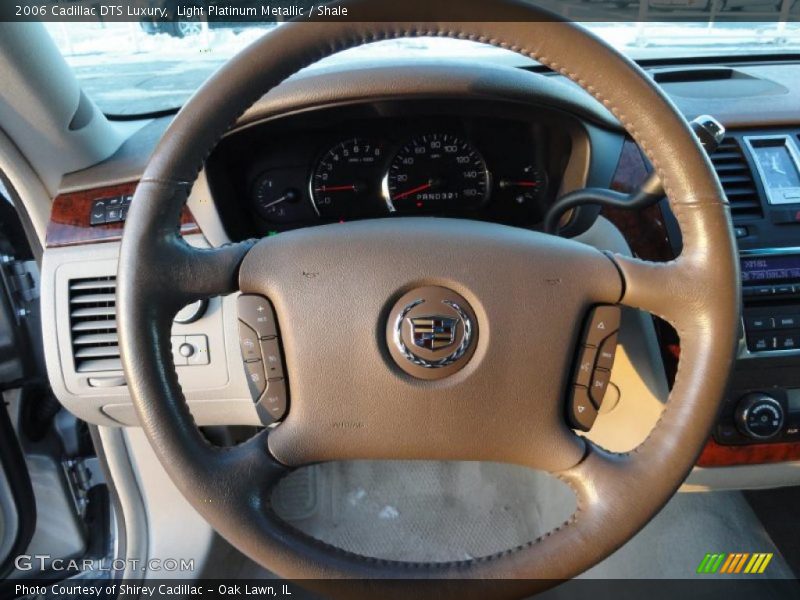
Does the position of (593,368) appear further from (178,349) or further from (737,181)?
(178,349)

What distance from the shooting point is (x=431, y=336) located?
883 mm

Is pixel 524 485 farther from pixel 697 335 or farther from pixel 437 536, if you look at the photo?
pixel 697 335

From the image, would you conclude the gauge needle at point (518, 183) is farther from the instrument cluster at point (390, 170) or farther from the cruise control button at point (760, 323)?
the cruise control button at point (760, 323)

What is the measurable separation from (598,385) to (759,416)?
54cm

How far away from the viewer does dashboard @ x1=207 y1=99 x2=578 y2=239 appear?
1.30 m

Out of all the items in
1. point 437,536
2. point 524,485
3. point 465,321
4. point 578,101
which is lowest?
point 437,536

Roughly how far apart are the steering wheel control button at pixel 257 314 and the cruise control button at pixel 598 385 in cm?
48

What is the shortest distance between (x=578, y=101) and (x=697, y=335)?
0.57 m

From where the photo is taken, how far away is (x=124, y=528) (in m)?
1.66

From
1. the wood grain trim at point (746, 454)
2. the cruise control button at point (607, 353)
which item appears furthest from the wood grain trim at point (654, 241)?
the cruise control button at point (607, 353)

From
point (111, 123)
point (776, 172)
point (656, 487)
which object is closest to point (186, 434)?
point (656, 487)

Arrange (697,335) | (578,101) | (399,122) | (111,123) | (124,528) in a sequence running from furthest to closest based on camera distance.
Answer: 1. (124,528)
2. (111,123)
3. (399,122)
4. (578,101)
5. (697,335)

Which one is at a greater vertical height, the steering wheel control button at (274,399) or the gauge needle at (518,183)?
the gauge needle at (518,183)

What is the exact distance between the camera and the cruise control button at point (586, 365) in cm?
90
